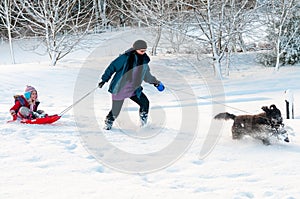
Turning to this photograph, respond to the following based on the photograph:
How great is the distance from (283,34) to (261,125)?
1373 centimetres

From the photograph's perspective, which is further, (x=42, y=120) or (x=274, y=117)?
(x=42, y=120)

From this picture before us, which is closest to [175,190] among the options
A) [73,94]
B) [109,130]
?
[109,130]

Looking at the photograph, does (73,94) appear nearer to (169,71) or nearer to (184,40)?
(169,71)

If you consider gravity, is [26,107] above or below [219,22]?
below

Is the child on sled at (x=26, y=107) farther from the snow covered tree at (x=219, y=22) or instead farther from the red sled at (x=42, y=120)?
the snow covered tree at (x=219, y=22)

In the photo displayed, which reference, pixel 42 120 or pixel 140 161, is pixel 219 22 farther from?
pixel 140 161

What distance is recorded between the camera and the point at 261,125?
463 cm

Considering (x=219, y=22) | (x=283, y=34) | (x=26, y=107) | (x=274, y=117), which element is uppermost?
(x=219, y=22)

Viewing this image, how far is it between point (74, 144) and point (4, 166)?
107cm

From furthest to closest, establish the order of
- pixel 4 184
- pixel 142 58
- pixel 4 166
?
1. pixel 142 58
2. pixel 4 166
3. pixel 4 184

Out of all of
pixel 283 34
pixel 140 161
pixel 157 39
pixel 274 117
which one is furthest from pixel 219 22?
pixel 140 161

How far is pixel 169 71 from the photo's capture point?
17234mm

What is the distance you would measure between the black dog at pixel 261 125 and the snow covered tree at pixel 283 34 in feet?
41.2

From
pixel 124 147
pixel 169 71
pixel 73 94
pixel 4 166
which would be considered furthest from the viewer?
pixel 169 71
